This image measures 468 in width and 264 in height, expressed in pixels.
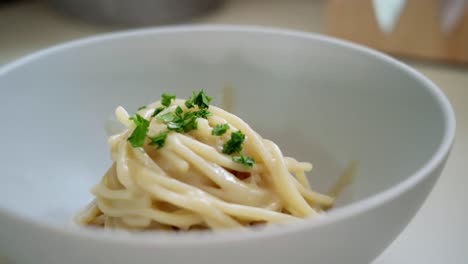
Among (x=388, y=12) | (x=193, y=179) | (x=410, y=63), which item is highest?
(x=388, y=12)

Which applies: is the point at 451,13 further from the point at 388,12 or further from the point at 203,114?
the point at 203,114

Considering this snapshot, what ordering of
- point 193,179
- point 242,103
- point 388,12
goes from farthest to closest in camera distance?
point 388,12
point 242,103
point 193,179

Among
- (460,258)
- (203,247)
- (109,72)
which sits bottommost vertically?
(460,258)

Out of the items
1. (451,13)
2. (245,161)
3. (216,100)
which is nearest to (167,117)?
(245,161)

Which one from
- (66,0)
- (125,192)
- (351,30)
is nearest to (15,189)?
(125,192)

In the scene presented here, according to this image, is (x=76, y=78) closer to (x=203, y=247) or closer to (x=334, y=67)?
(x=334, y=67)

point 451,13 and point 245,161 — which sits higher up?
point 451,13
